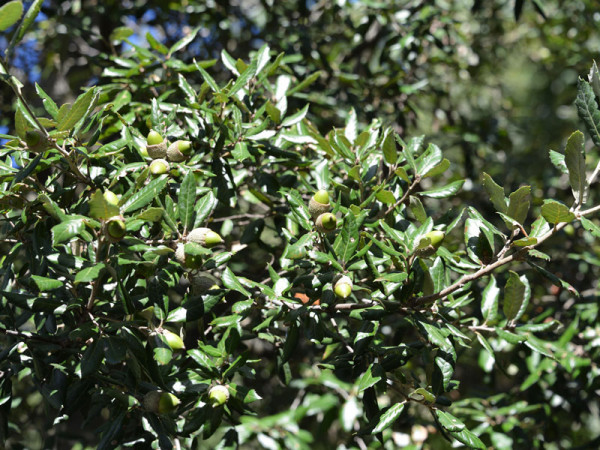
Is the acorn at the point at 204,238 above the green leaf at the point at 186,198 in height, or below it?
below

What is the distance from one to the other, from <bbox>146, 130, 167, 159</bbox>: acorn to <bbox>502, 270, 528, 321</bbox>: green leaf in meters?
0.94

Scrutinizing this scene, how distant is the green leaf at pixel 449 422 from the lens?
127 centimetres

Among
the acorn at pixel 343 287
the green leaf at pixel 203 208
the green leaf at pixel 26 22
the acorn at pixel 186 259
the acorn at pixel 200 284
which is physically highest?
the green leaf at pixel 26 22

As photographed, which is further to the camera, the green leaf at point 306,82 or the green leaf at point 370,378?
the green leaf at point 306,82

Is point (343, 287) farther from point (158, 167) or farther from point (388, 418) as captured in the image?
point (158, 167)

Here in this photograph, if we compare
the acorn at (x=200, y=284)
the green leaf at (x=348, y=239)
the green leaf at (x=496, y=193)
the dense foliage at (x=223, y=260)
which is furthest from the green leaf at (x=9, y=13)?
the green leaf at (x=496, y=193)

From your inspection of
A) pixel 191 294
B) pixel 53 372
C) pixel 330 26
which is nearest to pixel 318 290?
pixel 191 294

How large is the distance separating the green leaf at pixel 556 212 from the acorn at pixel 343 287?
1.45ft

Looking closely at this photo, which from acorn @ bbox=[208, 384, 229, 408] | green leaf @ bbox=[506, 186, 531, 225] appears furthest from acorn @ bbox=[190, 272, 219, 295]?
green leaf @ bbox=[506, 186, 531, 225]

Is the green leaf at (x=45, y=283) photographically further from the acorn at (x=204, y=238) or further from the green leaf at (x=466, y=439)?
the green leaf at (x=466, y=439)

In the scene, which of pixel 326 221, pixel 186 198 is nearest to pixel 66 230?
pixel 186 198

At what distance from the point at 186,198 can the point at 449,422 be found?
79 cm

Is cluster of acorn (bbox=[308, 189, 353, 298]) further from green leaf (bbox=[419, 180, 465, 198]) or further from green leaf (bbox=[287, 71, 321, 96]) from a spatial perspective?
green leaf (bbox=[287, 71, 321, 96])

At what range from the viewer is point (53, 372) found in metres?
1.39
